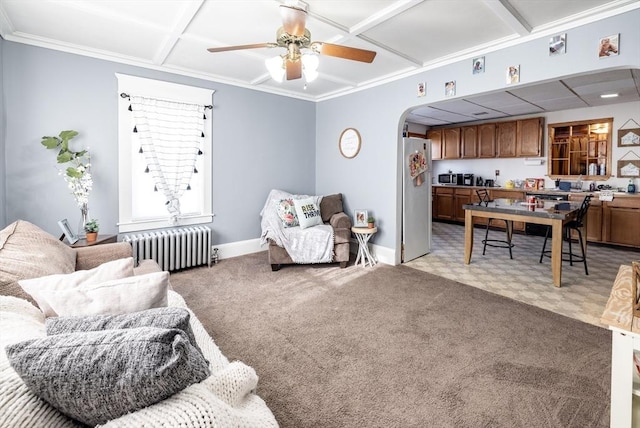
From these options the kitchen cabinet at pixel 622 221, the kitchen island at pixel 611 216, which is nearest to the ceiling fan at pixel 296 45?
the kitchen island at pixel 611 216

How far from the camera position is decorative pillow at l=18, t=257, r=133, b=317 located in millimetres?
1353

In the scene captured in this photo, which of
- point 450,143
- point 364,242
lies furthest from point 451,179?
point 364,242

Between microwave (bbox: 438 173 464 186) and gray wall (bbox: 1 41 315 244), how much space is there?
461 centimetres

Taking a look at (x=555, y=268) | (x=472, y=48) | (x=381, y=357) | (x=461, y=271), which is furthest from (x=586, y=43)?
(x=381, y=357)

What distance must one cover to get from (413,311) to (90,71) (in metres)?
4.12

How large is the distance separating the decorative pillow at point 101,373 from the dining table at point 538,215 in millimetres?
3902

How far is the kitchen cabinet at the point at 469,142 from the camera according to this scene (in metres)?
7.12

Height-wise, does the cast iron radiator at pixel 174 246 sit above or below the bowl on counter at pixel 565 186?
below

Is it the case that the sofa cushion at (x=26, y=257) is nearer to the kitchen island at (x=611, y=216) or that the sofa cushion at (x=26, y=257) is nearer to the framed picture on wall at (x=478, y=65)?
the framed picture on wall at (x=478, y=65)

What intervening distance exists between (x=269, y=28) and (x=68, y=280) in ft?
8.30

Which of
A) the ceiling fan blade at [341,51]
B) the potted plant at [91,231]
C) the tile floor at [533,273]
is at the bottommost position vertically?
the tile floor at [533,273]

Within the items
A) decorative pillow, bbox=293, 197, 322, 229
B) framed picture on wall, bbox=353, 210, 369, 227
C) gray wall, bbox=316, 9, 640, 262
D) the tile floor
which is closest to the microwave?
the tile floor

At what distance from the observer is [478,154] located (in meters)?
7.09

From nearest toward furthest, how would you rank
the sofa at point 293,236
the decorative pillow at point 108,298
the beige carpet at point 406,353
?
the decorative pillow at point 108,298, the beige carpet at point 406,353, the sofa at point 293,236
